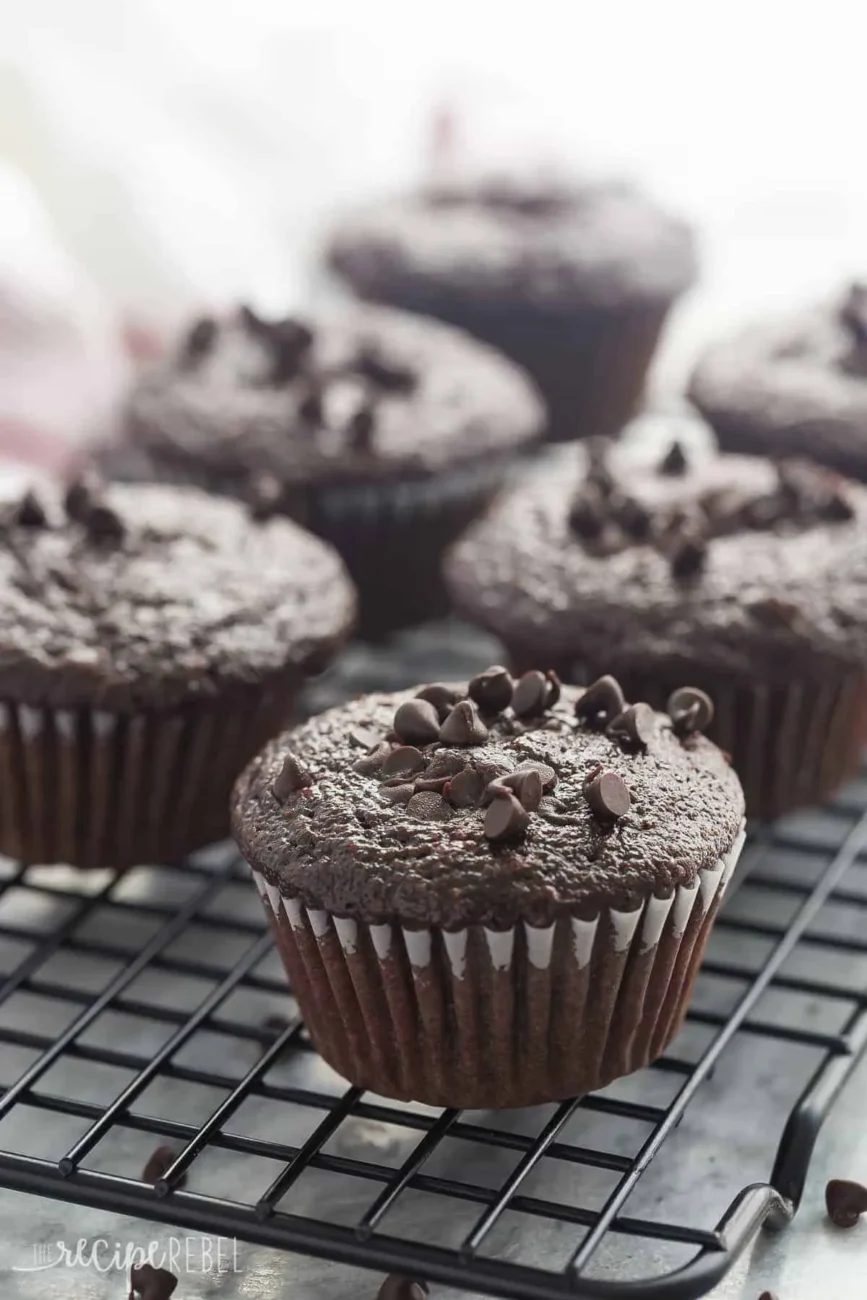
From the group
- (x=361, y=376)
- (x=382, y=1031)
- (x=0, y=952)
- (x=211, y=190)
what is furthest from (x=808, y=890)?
(x=211, y=190)

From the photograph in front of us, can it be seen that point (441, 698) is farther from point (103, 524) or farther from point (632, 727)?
point (103, 524)

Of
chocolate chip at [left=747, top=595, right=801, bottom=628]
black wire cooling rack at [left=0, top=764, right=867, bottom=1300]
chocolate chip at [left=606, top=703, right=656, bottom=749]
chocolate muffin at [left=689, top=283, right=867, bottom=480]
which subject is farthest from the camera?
chocolate muffin at [left=689, top=283, right=867, bottom=480]

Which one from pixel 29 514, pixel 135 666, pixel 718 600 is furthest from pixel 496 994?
pixel 29 514

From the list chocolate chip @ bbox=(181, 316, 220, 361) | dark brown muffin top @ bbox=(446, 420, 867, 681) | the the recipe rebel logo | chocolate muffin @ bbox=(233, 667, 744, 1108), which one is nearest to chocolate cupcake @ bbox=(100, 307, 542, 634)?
chocolate chip @ bbox=(181, 316, 220, 361)

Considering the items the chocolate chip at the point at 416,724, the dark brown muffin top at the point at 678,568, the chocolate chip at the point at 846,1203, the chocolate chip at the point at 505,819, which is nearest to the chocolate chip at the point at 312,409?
the dark brown muffin top at the point at 678,568

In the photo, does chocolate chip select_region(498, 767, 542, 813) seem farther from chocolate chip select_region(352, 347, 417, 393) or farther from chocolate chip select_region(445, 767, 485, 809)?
chocolate chip select_region(352, 347, 417, 393)

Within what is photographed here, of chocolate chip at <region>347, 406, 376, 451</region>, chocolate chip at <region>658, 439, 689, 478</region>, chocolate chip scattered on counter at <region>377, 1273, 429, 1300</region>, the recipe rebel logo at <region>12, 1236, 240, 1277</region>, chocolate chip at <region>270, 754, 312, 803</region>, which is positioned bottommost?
the recipe rebel logo at <region>12, 1236, 240, 1277</region>
